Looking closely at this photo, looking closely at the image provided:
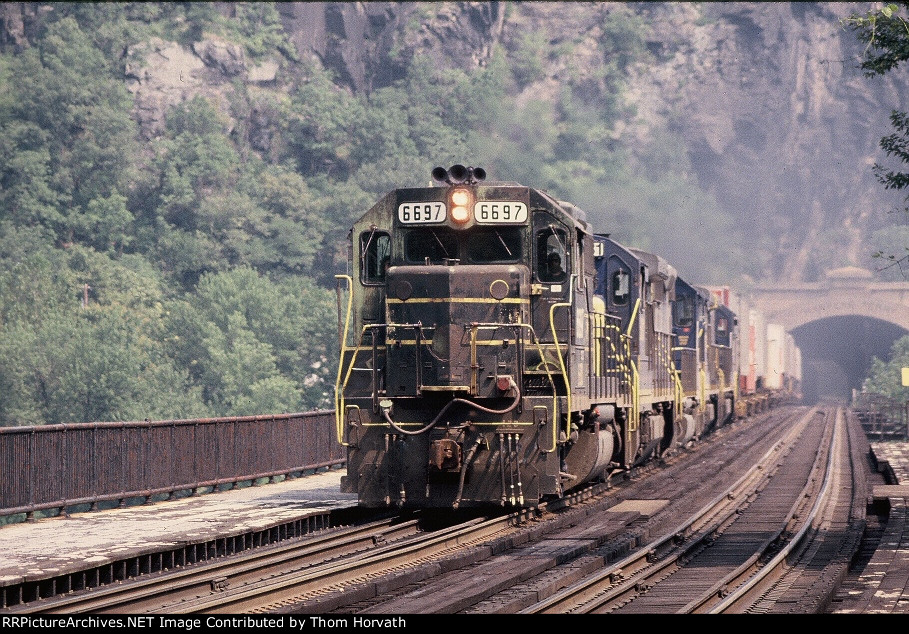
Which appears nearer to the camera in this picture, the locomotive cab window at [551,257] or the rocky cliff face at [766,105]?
the locomotive cab window at [551,257]

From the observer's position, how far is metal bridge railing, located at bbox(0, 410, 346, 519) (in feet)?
58.5

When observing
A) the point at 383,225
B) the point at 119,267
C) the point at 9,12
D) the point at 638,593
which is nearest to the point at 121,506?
the point at 383,225

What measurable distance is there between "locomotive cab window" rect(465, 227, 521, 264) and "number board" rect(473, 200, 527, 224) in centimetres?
16

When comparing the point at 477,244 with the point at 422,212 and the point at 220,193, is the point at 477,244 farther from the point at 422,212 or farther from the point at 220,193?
the point at 220,193

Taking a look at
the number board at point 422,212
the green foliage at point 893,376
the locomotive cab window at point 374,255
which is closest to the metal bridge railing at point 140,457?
the locomotive cab window at point 374,255

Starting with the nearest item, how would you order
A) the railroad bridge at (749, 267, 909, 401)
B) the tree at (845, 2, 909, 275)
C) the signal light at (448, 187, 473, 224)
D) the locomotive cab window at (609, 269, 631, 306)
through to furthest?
the tree at (845, 2, 909, 275)
the signal light at (448, 187, 473, 224)
the locomotive cab window at (609, 269, 631, 306)
the railroad bridge at (749, 267, 909, 401)

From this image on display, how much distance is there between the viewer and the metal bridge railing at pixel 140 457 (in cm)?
1784

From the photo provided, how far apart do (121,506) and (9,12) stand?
92503mm

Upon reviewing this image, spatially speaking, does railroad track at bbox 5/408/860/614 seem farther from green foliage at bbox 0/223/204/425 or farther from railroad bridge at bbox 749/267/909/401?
railroad bridge at bbox 749/267/909/401

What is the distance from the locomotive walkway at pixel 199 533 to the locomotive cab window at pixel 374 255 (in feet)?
10.8

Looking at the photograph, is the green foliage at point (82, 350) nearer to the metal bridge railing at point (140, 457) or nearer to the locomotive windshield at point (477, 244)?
the metal bridge railing at point (140, 457)

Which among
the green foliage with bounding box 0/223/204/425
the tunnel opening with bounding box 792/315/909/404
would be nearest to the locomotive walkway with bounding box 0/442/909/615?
the green foliage with bounding box 0/223/204/425

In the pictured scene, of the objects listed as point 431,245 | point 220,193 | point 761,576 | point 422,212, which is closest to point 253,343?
point 220,193

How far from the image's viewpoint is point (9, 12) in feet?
338
